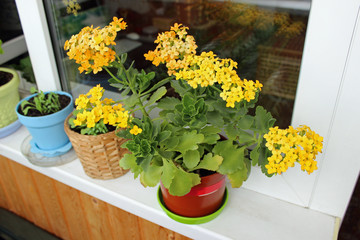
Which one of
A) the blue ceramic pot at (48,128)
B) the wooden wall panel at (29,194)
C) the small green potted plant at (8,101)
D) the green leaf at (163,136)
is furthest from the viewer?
the wooden wall panel at (29,194)

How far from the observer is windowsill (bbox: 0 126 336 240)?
0.91m

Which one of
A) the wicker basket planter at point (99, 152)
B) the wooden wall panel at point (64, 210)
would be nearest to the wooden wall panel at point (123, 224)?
the wooden wall panel at point (64, 210)

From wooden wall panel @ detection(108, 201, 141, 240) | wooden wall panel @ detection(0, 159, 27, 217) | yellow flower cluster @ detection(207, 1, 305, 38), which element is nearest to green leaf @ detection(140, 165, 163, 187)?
wooden wall panel @ detection(108, 201, 141, 240)

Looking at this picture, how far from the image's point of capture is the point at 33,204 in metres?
1.48

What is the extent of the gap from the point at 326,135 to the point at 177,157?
0.39 metres

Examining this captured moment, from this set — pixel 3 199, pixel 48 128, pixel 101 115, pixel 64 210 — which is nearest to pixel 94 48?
pixel 101 115

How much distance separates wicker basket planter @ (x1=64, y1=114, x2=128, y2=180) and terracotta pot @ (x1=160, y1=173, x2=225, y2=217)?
0.68 feet

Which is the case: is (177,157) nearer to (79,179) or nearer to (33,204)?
(79,179)

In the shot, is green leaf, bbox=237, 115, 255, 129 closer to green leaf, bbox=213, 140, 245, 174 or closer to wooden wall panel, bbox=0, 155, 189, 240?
green leaf, bbox=213, 140, 245, 174

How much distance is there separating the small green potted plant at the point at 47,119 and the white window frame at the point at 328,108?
0.68 metres

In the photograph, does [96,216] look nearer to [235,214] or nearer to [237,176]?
[235,214]

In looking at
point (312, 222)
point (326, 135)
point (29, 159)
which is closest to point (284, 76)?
point (326, 135)

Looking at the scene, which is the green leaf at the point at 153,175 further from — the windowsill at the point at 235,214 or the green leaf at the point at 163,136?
the windowsill at the point at 235,214

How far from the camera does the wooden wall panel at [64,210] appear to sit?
1.13 m
